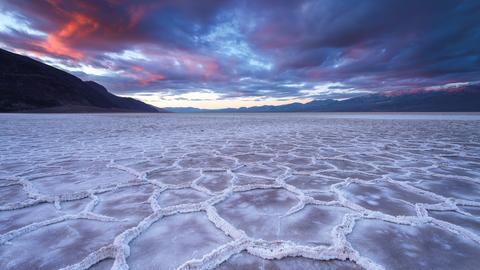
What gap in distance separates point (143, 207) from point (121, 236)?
46 centimetres

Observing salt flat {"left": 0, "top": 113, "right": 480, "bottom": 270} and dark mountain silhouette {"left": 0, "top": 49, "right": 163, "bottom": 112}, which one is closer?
salt flat {"left": 0, "top": 113, "right": 480, "bottom": 270}

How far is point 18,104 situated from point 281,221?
60.3 metres

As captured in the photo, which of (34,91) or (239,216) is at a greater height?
(34,91)

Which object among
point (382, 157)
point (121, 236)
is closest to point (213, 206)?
point (121, 236)

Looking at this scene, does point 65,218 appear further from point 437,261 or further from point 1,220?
point 437,261

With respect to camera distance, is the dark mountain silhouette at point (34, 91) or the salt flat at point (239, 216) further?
the dark mountain silhouette at point (34, 91)

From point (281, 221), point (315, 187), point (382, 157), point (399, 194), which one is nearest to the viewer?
point (281, 221)

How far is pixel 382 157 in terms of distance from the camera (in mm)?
3713

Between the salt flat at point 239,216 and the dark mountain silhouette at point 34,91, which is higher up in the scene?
the dark mountain silhouette at point 34,91

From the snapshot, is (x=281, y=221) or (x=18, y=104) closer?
(x=281, y=221)

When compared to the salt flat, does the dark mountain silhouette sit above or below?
above

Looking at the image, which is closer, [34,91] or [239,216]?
[239,216]

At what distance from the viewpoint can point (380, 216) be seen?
1620 mm

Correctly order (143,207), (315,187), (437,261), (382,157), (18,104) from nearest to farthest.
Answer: (437,261) < (143,207) < (315,187) < (382,157) < (18,104)
